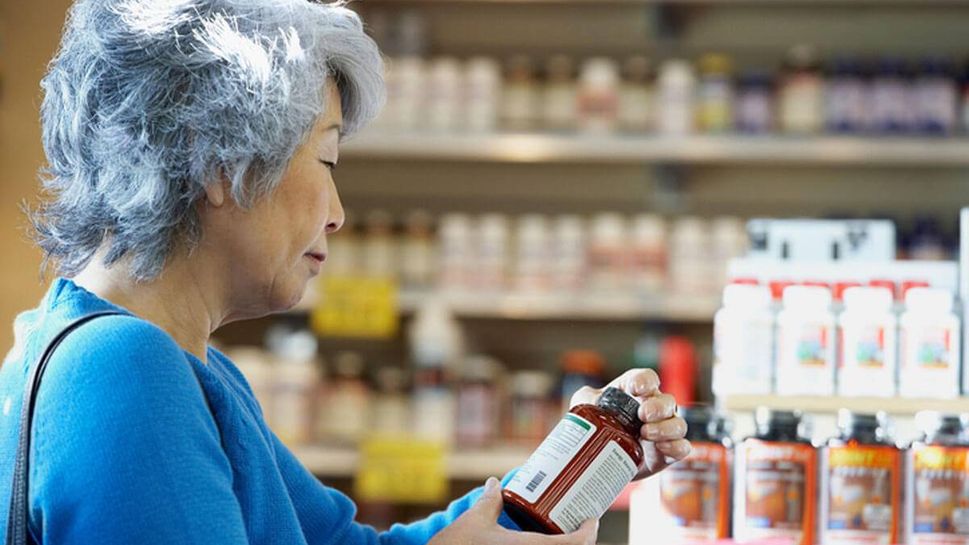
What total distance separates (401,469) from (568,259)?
783 mm

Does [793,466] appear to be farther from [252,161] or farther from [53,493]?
[53,493]

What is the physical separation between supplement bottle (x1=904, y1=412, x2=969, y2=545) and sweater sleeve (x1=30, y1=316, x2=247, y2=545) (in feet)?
3.75

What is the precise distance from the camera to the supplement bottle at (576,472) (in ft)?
4.72

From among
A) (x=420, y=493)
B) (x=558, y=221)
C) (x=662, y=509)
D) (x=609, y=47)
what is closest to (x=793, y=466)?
(x=662, y=509)

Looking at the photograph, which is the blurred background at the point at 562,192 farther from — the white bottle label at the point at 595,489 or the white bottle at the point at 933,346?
the white bottle label at the point at 595,489

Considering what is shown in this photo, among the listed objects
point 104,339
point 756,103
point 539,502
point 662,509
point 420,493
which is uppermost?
point 756,103

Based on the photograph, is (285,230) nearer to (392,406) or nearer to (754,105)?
(392,406)

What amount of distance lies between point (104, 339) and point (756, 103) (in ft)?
10.2

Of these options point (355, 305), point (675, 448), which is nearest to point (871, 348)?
point (675, 448)

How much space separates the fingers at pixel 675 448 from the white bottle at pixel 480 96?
8.48 ft

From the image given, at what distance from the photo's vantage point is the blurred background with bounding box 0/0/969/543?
398 cm

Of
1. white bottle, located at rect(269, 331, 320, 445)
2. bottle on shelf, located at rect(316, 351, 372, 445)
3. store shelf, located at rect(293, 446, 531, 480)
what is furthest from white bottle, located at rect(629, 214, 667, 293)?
white bottle, located at rect(269, 331, 320, 445)

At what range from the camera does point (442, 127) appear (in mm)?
4105

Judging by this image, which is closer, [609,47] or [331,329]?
[331,329]
